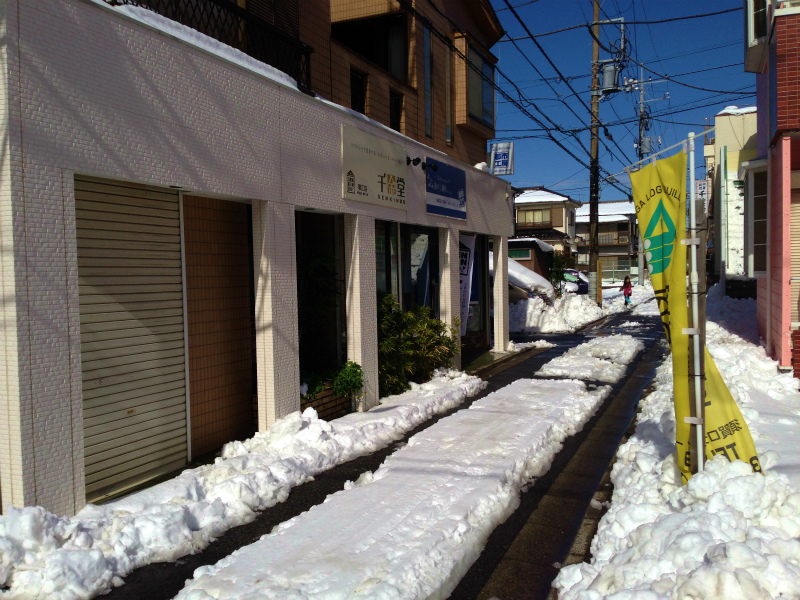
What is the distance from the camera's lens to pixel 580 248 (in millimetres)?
63344

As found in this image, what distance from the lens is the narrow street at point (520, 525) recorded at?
14.1ft

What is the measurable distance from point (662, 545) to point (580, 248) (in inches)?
2452

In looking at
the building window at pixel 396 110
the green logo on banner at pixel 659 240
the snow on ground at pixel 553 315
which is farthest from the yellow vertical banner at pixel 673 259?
the snow on ground at pixel 553 315

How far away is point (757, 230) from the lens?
12.7 meters

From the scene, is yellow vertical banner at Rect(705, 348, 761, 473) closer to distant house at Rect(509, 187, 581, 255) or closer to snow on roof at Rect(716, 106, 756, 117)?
snow on roof at Rect(716, 106, 756, 117)

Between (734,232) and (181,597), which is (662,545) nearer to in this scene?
(181,597)

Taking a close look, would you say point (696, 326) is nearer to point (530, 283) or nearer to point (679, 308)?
point (679, 308)

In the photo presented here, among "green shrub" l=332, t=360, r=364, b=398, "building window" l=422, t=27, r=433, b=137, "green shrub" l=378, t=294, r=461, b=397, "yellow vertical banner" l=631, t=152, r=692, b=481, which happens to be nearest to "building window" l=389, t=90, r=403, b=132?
"building window" l=422, t=27, r=433, b=137

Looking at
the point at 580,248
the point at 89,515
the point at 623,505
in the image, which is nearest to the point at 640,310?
the point at 623,505

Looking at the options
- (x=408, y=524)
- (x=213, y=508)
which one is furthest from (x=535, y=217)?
(x=213, y=508)

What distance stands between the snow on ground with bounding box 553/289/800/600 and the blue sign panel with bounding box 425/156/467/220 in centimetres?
673

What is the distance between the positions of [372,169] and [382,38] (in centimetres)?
471

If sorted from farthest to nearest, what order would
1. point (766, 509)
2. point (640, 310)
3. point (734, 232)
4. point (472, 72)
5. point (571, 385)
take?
point (640, 310)
point (734, 232)
point (472, 72)
point (571, 385)
point (766, 509)

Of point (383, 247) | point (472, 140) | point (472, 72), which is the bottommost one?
point (383, 247)
